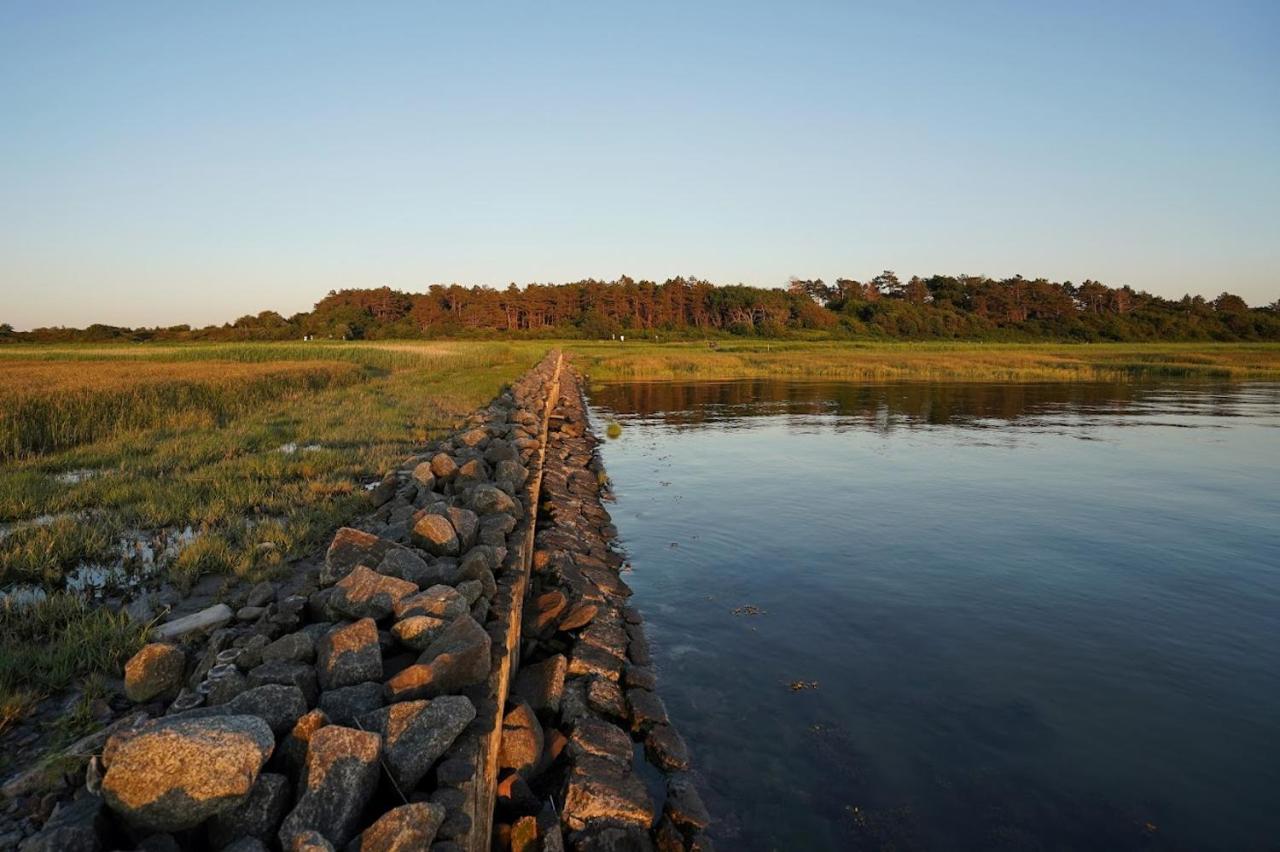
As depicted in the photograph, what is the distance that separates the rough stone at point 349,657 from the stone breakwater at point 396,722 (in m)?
0.01

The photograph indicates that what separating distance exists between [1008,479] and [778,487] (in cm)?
479

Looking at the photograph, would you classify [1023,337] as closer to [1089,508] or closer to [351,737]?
[1089,508]

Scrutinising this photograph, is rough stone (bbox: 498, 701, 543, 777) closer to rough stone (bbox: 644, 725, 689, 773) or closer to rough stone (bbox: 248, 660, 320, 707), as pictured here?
rough stone (bbox: 644, 725, 689, 773)

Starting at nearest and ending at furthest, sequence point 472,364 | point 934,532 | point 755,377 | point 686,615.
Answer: point 686,615, point 934,532, point 472,364, point 755,377

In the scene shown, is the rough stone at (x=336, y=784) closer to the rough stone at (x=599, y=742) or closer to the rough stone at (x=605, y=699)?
the rough stone at (x=599, y=742)

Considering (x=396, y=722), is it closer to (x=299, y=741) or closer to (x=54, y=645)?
(x=299, y=741)

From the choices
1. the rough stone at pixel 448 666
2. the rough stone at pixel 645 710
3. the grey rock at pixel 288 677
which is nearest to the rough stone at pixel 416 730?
the rough stone at pixel 448 666

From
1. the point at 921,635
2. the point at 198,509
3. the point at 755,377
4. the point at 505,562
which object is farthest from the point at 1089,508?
the point at 755,377

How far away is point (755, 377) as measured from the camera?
44062 millimetres

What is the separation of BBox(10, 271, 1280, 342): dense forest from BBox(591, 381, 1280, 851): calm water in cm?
7942

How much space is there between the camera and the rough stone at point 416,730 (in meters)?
3.37

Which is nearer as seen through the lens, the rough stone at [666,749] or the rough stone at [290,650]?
the rough stone at [290,650]

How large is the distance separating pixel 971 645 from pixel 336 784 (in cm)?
592

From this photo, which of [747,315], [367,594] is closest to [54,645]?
[367,594]
